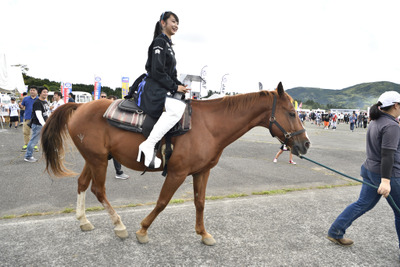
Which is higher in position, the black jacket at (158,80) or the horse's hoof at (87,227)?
the black jacket at (158,80)

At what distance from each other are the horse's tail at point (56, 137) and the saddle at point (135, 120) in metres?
0.97

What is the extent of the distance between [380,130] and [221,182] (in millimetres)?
3839

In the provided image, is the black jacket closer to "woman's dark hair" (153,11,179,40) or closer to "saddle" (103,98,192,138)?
"saddle" (103,98,192,138)

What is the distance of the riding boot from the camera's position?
2.82 meters

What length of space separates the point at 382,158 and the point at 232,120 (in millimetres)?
1817

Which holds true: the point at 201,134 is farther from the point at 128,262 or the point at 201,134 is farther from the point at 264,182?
the point at 264,182

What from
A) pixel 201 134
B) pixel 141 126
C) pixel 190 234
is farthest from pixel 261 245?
pixel 141 126

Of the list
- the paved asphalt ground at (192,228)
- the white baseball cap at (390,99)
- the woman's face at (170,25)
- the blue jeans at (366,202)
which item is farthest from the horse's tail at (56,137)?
the white baseball cap at (390,99)

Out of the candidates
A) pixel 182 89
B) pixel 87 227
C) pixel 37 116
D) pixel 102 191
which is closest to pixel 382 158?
pixel 182 89

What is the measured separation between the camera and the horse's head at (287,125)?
305 cm

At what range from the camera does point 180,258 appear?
281 centimetres

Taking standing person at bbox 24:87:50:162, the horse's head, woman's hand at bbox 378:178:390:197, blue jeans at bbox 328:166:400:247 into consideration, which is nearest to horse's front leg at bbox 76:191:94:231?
the horse's head

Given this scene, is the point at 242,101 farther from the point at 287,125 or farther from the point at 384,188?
the point at 384,188

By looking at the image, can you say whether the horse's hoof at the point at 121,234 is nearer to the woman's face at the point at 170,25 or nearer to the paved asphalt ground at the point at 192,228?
the paved asphalt ground at the point at 192,228
